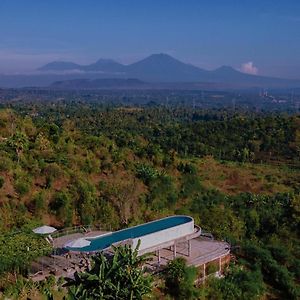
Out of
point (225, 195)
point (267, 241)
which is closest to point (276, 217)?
point (267, 241)

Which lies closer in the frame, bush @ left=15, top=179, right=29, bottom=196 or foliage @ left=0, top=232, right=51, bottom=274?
foliage @ left=0, top=232, right=51, bottom=274

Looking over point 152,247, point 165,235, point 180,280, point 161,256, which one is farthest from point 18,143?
point 180,280

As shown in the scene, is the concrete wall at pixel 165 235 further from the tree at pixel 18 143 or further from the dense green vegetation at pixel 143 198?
the tree at pixel 18 143

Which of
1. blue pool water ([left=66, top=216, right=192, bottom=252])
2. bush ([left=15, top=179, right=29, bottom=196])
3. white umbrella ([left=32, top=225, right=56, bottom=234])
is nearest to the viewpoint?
blue pool water ([left=66, top=216, right=192, bottom=252])

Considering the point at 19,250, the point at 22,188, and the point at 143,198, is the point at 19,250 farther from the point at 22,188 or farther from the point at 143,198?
the point at 143,198

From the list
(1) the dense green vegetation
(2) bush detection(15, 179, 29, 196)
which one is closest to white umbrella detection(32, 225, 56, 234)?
(1) the dense green vegetation

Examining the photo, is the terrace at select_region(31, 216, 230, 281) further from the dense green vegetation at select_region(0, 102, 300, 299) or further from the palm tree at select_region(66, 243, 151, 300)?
the palm tree at select_region(66, 243, 151, 300)
